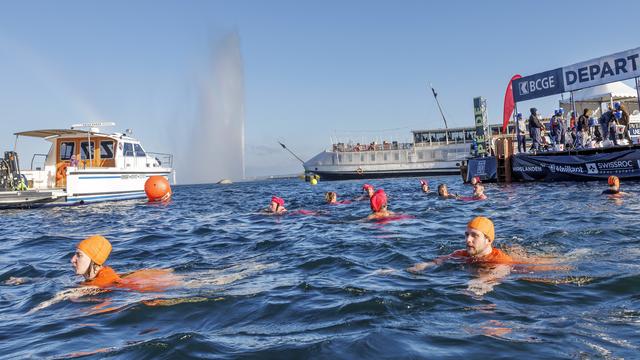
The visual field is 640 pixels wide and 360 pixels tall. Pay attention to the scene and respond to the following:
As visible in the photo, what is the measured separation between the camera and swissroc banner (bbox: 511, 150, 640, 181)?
19102mm

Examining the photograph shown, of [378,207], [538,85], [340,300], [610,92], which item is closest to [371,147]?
[610,92]

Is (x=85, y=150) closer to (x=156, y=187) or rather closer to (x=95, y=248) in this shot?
(x=156, y=187)

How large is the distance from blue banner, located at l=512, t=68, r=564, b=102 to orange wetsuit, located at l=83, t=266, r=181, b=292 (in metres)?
20.6

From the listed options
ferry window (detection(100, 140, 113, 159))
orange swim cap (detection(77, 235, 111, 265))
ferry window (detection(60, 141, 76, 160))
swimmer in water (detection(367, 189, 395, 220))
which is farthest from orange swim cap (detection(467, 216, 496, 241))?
ferry window (detection(60, 141, 76, 160))

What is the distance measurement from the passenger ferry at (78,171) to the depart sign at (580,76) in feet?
Answer: 61.6

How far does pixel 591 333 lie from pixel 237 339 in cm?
281

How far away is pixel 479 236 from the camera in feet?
21.2

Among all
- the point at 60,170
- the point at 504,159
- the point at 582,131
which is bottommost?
the point at 504,159

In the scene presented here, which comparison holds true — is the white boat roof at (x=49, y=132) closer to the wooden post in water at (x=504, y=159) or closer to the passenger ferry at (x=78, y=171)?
the passenger ferry at (x=78, y=171)

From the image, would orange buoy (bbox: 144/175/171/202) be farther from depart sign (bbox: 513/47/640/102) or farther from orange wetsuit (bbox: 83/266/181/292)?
depart sign (bbox: 513/47/640/102)

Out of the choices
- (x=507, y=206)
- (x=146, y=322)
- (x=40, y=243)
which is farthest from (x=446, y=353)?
(x=507, y=206)

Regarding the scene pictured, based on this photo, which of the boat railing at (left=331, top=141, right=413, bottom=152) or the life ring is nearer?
the life ring

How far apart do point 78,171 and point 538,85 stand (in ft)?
67.0

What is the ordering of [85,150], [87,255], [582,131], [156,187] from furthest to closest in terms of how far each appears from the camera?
[85,150]
[156,187]
[582,131]
[87,255]
